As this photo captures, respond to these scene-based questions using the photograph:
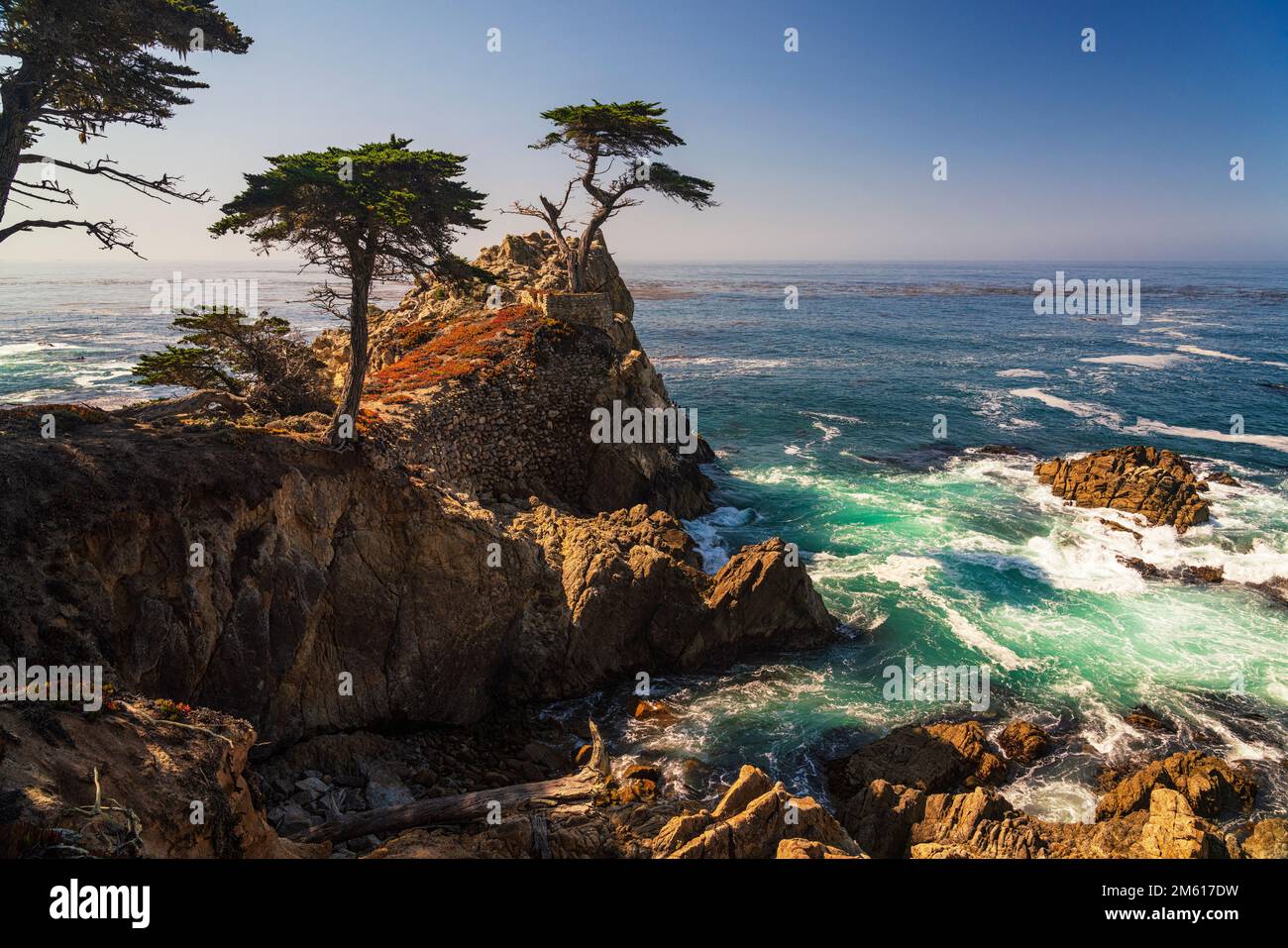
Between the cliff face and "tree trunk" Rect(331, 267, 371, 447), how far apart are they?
60 centimetres

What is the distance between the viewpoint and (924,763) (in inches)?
582

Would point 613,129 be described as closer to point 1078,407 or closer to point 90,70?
point 90,70

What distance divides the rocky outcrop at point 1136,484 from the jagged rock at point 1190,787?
16005mm

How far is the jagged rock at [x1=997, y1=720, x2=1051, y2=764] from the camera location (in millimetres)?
15648

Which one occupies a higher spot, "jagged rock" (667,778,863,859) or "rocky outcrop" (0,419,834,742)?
"rocky outcrop" (0,419,834,742)

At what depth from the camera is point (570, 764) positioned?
15.0m

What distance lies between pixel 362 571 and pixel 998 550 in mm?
22590

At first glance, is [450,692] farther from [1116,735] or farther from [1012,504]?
[1012,504]

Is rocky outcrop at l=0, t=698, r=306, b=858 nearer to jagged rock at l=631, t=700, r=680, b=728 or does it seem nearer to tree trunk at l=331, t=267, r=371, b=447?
tree trunk at l=331, t=267, r=371, b=447

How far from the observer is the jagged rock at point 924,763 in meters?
14.5

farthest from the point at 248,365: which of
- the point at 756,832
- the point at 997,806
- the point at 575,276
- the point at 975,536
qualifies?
the point at 975,536

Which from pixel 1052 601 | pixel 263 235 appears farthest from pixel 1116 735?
pixel 263 235

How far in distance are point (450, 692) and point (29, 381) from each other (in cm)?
5016

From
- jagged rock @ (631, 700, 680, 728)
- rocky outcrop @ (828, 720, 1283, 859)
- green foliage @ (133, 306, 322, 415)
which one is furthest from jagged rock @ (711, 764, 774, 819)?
green foliage @ (133, 306, 322, 415)
